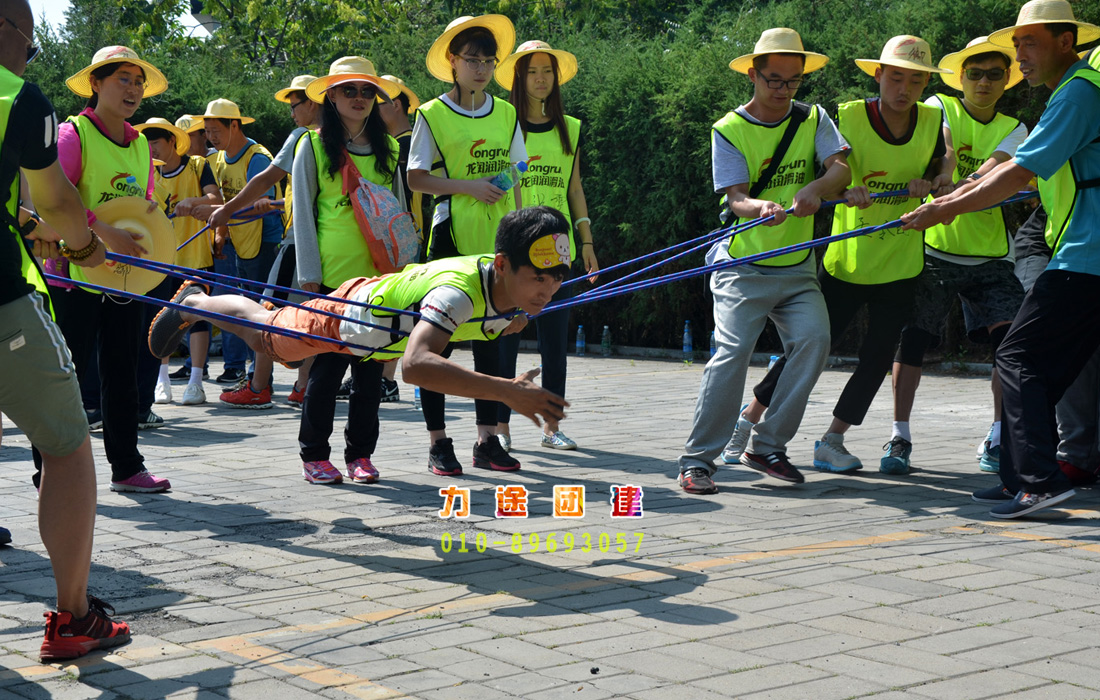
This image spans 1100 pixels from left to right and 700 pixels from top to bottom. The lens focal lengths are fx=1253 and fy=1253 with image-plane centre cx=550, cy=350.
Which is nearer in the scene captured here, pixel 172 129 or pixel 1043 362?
pixel 1043 362

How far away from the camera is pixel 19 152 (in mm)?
3607

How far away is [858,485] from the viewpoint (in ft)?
21.6

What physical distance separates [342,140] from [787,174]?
2316 mm

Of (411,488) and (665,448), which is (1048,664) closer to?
(411,488)

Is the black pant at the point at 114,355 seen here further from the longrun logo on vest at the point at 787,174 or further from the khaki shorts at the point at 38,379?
the longrun logo on vest at the point at 787,174

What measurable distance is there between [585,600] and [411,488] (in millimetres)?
2348

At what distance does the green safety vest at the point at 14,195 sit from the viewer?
3.53 metres

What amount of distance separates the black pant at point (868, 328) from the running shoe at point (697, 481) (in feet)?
2.84

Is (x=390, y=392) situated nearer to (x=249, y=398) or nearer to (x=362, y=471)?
(x=249, y=398)

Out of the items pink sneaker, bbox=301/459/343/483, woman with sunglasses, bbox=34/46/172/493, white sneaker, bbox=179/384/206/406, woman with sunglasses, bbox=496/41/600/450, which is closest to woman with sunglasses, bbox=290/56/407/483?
pink sneaker, bbox=301/459/343/483

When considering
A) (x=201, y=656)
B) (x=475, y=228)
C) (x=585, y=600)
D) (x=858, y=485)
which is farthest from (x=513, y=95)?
(x=201, y=656)

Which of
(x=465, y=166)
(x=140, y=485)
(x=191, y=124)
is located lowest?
(x=140, y=485)

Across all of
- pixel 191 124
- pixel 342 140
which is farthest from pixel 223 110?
pixel 342 140

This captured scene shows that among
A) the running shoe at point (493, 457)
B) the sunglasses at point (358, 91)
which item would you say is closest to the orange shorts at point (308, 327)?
the sunglasses at point (358, 91)
